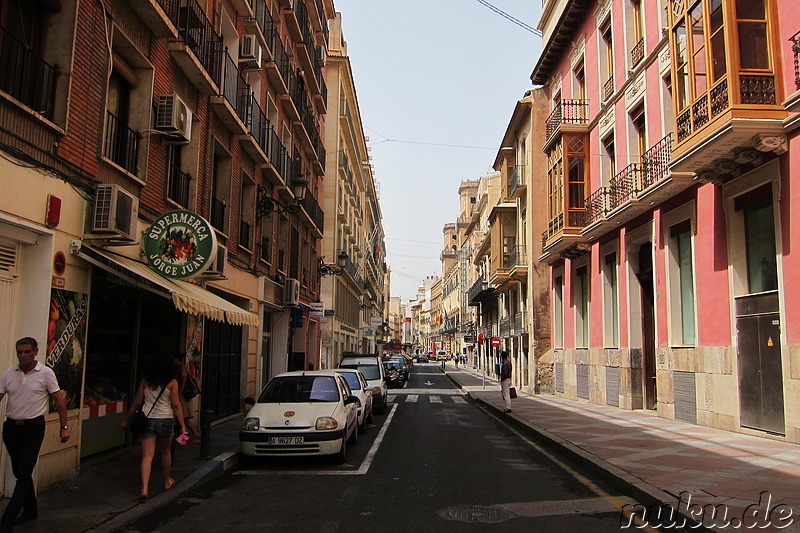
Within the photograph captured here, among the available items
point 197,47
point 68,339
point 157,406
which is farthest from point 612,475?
point 197,47

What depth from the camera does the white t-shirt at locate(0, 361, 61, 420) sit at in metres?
6.02

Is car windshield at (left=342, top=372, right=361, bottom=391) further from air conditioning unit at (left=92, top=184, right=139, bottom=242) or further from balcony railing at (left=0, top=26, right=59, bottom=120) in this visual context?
balcony railing at (left=0, top=26, right=59, bottom=120)

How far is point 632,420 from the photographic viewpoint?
15.9 m

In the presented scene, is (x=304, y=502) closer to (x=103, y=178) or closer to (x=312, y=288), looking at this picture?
(x=103, y=178)

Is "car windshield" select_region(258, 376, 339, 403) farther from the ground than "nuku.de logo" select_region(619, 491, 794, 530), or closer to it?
farther from the ground

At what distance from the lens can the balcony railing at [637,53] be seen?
18438 mm

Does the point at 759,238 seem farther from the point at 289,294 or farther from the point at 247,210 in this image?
the point at 289,294

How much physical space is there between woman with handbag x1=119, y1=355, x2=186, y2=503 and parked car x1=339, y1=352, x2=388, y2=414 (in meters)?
11.5

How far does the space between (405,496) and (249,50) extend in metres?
12.3

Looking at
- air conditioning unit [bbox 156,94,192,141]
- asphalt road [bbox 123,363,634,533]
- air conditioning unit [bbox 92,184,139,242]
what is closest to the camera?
asphalt road [bbox 123,363,634,533]

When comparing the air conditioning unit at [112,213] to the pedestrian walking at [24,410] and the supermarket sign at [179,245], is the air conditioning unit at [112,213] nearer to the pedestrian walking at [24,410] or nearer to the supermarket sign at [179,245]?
the supermarket sign at [179,245]

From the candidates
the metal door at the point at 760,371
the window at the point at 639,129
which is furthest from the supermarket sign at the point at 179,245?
the window at the point at 639,129

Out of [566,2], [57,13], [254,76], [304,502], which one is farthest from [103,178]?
[566,2]

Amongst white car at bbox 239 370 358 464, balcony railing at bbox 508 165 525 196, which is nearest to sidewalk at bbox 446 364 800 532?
white car at bbox 239 370 358 464
